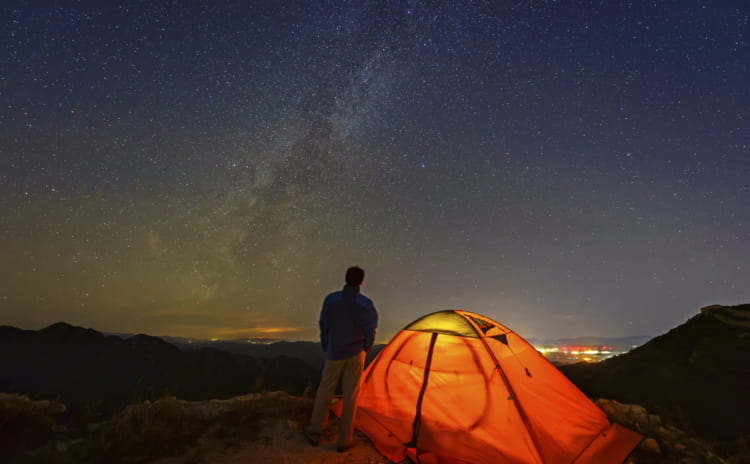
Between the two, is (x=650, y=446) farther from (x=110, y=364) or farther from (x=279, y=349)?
(x=279, y=349)

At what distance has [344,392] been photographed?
5887mm

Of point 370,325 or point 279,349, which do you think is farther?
point 279,349

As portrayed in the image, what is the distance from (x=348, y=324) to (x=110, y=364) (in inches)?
4739

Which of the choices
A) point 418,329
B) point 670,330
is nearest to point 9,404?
point 418,329

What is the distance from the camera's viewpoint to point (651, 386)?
12.7 m

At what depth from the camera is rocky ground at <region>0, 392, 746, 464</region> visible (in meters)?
5.14

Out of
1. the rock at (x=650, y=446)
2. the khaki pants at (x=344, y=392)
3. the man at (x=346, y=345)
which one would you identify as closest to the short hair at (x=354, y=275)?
the man at (x=346, y=345)

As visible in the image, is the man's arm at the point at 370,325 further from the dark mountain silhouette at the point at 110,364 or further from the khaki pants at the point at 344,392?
the dark mountain silhouette at the point at 110,364

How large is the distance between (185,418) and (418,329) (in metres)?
4.31

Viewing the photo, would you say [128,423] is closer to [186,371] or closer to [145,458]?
[145,458]

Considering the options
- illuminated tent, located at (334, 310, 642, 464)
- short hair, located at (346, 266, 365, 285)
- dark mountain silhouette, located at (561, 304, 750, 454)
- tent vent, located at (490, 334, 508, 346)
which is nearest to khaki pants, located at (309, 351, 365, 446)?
illuminated tent, located at (334, 310, 642, 464)

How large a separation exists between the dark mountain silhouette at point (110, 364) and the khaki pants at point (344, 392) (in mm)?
81703

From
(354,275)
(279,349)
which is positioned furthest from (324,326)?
(279,349)

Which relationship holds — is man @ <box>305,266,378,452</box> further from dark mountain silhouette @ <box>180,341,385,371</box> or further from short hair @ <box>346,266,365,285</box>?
dark mountain silhouette @ <box>180,341,385,371</box>
